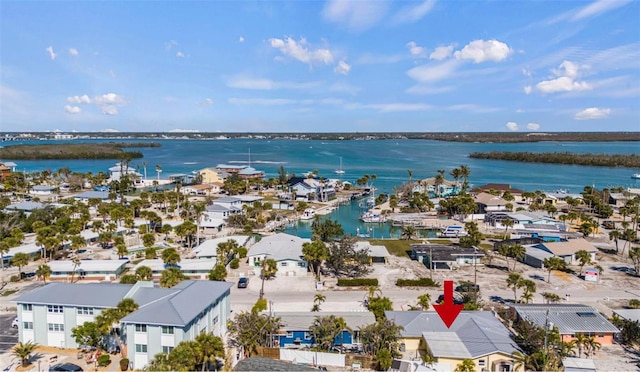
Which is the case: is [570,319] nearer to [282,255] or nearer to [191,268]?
[282,255]

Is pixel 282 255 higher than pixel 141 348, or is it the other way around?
pixel 282 255

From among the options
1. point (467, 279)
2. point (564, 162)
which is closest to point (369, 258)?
point (467, 279)

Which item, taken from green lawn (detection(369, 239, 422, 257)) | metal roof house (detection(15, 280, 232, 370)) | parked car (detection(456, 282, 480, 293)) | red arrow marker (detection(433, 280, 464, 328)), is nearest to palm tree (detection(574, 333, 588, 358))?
red arrow marker (detection(433, 280, 464, 328))

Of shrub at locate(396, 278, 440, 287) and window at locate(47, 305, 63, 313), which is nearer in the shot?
window at locate(47, 305, 63, 313)

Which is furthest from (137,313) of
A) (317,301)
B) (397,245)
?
(397,245)

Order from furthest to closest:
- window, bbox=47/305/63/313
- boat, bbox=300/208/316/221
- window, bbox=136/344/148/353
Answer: boat, bbox=300/208/316/221, window, bbox=47/305/63/313, window, bbox=136/344/148/353

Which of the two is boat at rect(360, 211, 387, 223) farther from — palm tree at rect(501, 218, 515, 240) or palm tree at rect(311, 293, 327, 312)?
palm tree at rect(311, 293, 327, 312)
